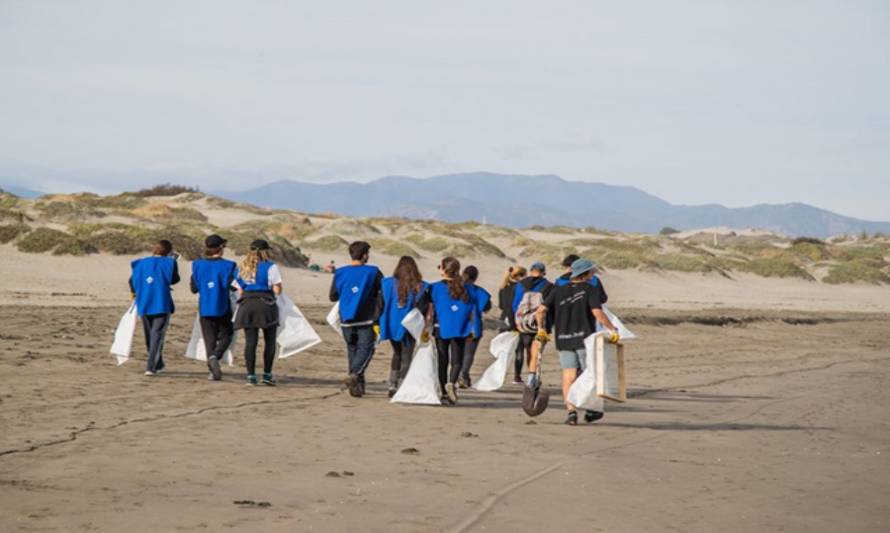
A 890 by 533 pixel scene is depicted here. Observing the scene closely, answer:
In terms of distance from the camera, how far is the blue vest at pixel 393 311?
1462cm

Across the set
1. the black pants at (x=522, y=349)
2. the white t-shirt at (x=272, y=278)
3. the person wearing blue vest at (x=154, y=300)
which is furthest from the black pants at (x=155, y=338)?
the black pants at (x=522, y=349)

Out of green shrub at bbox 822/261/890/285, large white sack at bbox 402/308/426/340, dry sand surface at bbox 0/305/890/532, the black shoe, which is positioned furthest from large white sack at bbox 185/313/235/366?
green shrub at bbox 822/261/890/285

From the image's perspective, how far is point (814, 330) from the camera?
33594 mm

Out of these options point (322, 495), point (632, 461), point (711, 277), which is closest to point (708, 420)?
point (632, 461)

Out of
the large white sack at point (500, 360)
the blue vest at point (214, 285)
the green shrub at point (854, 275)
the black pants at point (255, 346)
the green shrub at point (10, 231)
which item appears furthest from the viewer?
the green shrub at point (854, 275)

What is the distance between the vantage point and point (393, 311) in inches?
579

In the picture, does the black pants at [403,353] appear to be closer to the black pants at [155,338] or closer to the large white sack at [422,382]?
the large white sack at [422,382]

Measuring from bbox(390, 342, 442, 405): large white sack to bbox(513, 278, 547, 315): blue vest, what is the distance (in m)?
2.25

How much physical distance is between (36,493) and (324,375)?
9730mm

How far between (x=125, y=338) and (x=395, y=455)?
20.6ft

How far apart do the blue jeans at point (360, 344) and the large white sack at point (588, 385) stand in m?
2.88

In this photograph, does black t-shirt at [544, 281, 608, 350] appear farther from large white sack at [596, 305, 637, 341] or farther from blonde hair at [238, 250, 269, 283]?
blonde hair at [238, 250, 269, 283]

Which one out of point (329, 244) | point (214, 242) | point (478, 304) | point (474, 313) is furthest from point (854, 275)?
point (214, 242)

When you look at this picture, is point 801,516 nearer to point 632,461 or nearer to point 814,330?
point 632,461
